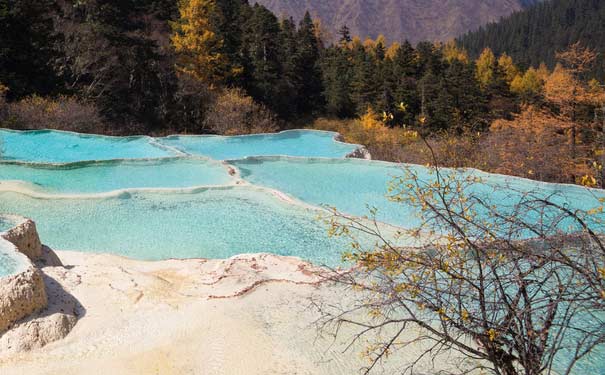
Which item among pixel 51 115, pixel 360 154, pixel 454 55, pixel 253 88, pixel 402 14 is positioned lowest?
pixel 360 154

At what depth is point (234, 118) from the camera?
1719 centimetres

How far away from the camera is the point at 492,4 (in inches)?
6476

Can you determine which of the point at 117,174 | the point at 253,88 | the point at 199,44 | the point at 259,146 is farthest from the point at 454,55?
the point at 117,174

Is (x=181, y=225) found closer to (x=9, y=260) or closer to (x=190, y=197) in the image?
(x=190, y=197)

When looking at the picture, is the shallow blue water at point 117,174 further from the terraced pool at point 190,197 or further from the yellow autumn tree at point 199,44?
the yellow autumn tree at point 199,44

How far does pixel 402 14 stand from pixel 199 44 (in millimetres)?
148060

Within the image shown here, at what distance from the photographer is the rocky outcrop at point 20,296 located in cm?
395

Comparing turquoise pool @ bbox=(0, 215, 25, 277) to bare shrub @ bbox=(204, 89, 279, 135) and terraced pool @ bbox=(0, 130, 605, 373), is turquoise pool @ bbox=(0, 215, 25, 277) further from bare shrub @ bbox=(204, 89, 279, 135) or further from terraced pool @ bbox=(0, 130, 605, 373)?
bare shrub @ bbox=(204, 89, 279, 135)

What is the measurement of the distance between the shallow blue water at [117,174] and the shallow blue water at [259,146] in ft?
6.28

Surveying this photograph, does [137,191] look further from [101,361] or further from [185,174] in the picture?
[101,361]

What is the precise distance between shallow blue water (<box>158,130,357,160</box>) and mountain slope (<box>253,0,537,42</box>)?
138 meters

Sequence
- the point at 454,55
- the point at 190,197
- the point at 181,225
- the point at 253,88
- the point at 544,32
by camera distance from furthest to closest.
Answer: the point at 544,32
the point at 454,55
the point at 253,88
the point at 190,197
the point at 181,225

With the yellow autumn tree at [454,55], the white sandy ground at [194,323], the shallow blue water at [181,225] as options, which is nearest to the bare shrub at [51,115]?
the shallow blue water at [181,225]

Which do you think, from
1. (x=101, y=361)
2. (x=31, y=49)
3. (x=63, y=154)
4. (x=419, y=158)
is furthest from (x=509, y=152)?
(x=31, y=49)
